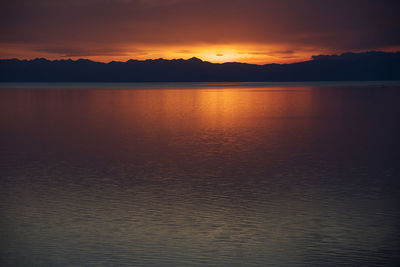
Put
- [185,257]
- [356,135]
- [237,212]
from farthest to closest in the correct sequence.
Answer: [356,135] → [237,212] → [185,257]

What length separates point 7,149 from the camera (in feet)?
104

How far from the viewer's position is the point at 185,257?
492 inches

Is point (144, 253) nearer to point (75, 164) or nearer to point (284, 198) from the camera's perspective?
point (284, 198)

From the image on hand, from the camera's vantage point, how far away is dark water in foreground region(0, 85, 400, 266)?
1292 centimetres

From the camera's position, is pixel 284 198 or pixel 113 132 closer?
pixel 284 198

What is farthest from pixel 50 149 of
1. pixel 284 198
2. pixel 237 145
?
pixel 284 198

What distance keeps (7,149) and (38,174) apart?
977 centimetres

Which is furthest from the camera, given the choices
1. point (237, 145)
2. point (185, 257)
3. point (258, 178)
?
point (237, 145)

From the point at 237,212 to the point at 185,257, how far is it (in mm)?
4152

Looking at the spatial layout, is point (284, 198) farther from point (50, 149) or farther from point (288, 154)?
point (50, 149)

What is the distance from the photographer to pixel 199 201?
17.8 metres

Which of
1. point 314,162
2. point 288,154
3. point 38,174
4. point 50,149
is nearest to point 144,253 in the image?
point 38,174

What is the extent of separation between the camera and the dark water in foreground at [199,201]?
42.4ft

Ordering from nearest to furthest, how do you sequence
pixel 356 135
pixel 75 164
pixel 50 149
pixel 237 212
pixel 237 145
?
pixel 237 212 < pixel 75 164 < pixel 50 149 < pixel 237 145 < pixel 356 135
